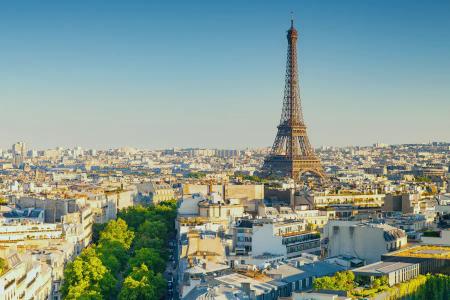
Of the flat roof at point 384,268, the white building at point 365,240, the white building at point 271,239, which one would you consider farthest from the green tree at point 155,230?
the flat roof at point 384,268

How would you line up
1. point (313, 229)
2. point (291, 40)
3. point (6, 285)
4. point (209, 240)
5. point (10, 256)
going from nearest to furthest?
point (6, 285), point (10, 256), point (209, 240), point (313, 229), point (291, 40)

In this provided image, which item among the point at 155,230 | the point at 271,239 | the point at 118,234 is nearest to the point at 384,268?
the point at 271,239

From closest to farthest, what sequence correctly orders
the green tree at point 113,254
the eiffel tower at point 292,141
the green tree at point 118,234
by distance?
the green tree at point 113,254
the green tree at point 118,234
the eiffel tower at point 292,141

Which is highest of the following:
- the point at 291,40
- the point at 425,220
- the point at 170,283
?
the point at 291,40

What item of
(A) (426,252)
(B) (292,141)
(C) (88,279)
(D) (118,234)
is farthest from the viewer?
(B) (292,141)

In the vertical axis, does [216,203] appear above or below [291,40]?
below

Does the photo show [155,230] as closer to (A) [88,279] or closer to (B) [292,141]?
(A) [88,279]

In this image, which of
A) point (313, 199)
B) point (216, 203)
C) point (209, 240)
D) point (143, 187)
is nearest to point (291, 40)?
point (143, 187)

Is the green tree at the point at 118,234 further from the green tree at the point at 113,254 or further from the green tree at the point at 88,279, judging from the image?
the green tree at the point at 88,279

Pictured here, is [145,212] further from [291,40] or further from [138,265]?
[291,40]
